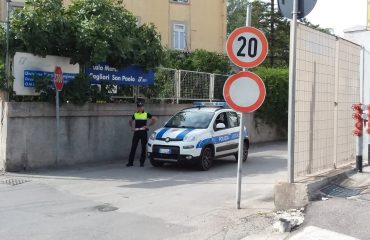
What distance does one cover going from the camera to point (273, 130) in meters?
24.2

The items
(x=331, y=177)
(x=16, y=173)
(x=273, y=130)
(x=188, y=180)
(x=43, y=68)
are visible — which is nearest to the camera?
(x=331, y=177)

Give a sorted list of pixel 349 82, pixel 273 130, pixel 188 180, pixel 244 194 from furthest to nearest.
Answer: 1. pixel 273 130
2. pixel 188 180
3. pixel 349 82
4. pixel 244 194

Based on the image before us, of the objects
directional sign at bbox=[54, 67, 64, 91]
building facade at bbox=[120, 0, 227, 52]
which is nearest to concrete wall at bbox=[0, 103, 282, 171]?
directional sign at bbox=[54, 67, 64, 91]

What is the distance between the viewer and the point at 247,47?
8.31 m

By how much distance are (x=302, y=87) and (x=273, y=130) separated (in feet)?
52.4

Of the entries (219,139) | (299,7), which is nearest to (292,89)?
(299,7)

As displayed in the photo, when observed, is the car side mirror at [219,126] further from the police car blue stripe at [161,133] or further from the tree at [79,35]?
the tree at [79,35]

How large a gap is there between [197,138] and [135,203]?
458cm

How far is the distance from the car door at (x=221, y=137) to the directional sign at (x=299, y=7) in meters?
6.51

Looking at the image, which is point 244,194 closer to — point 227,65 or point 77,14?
point 77,14

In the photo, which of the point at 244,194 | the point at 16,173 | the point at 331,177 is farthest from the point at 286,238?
the point at 16,173

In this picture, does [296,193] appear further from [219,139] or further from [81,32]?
[81,32]

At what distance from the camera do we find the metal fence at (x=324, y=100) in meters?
8.37

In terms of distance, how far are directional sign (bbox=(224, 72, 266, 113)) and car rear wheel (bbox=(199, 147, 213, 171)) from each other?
5.20m
